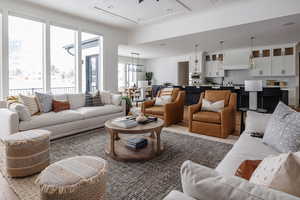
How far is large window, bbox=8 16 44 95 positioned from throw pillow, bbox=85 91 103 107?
119 cm

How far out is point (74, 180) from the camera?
1210 mm

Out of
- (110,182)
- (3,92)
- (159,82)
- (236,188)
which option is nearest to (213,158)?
(110,182)

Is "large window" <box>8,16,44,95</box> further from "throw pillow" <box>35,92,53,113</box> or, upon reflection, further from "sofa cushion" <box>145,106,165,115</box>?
"sofa cushion" <box>145,106,165,115</box>

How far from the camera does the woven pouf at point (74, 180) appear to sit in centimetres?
116

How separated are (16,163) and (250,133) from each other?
266cm

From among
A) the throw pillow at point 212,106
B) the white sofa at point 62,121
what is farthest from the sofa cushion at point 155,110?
the throw pillow at point 212,106

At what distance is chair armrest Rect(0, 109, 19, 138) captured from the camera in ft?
8.50

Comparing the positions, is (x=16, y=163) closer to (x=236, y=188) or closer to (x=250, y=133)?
(x=236, y=188)

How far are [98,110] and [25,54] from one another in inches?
87.0

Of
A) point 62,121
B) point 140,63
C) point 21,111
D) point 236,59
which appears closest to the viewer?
point 21,111

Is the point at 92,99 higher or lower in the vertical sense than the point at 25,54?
lower

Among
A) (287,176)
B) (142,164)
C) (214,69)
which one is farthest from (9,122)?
(214,69)

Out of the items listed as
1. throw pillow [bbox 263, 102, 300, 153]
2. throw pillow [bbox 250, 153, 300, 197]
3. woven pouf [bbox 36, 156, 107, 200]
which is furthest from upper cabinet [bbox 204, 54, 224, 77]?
throw pillow [bbox 250, 153, 300, 197]

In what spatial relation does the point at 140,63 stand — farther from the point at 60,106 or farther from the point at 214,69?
the point at 60,106
